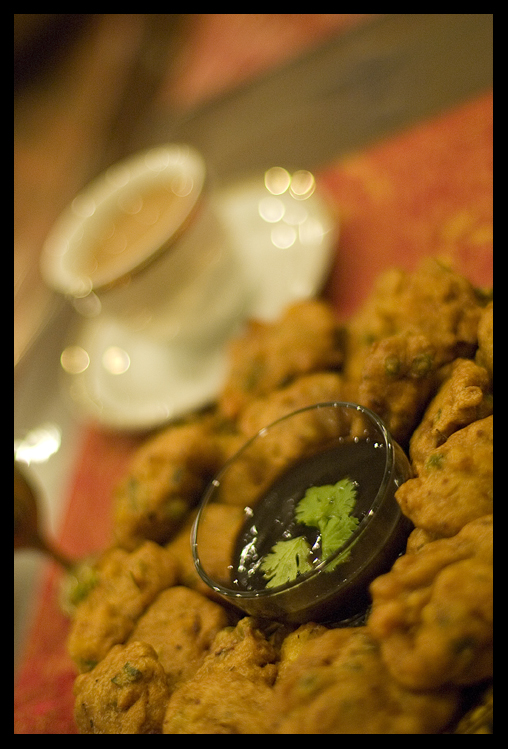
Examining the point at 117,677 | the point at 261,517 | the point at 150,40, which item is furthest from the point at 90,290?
the point at 150,40

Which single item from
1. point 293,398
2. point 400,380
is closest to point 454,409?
point 400,380

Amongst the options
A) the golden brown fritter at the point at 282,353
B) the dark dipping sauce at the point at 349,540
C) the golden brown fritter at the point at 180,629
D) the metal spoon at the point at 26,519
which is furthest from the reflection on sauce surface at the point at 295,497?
the metal spoon at the point at 26,519

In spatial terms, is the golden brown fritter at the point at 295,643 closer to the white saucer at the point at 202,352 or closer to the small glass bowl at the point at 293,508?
the small glass bowl at the point at 293,508

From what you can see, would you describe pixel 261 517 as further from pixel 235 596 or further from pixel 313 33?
pixel 313 33

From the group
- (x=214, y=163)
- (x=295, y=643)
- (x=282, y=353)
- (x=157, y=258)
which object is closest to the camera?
(x=295, y=643)

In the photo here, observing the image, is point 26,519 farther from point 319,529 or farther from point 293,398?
point 319,529
